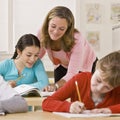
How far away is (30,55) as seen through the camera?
2396 mm

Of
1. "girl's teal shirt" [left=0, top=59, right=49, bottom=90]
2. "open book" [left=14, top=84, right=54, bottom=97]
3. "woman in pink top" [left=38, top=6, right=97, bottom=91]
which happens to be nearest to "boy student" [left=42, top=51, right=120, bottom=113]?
"open book" [left=14, top=84, right=54, bottom=97]

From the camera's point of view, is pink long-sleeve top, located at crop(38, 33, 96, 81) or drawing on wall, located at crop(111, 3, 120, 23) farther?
drawing on wall, located at crop(111, 3, 120, 23)

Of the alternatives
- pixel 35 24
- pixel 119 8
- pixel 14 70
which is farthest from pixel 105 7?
pixel 14 70

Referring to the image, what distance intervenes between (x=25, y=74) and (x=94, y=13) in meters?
1.64

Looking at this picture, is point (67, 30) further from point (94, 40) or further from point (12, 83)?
point (94, 40)

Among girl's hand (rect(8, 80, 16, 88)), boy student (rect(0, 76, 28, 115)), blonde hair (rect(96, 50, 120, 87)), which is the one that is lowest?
girl's hand (rect(8, 80, 16, 88))

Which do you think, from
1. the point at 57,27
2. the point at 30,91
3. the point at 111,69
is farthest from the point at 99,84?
the point at 57,27

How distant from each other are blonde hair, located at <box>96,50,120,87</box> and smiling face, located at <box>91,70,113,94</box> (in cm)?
2

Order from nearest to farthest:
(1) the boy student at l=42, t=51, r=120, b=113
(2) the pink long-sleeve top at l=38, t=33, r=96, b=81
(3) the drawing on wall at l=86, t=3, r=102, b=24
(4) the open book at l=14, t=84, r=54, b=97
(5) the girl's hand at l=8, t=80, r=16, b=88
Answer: (1) the boy student at l=42, t=51, r=120, b=113 < (4) the open book at l=14, t=84, r=54, b=97 < (5) the girl's hand at l=8, t=80, r=16, b=88 < (2) the pink long-sleeve top at l=38, t=33, r=96, b=81 < (3) the drawing on wall at l=86, t=3, r=102, b=24

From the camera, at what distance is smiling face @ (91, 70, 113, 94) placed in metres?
1.42

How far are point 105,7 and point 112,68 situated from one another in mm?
2478

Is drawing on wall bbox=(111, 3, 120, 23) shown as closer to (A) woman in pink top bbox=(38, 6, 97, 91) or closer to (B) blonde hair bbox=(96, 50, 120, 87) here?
(A) woman in pink top bbox=(38, 6, 97, 91)

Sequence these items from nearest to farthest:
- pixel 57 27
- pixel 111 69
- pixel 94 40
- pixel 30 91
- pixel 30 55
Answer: pixel 111 69
pixel 30 91
pixel 57 27
pixel 30 55
pixel 94 40

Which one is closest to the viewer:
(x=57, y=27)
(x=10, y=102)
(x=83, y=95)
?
(x=10, y=102)
